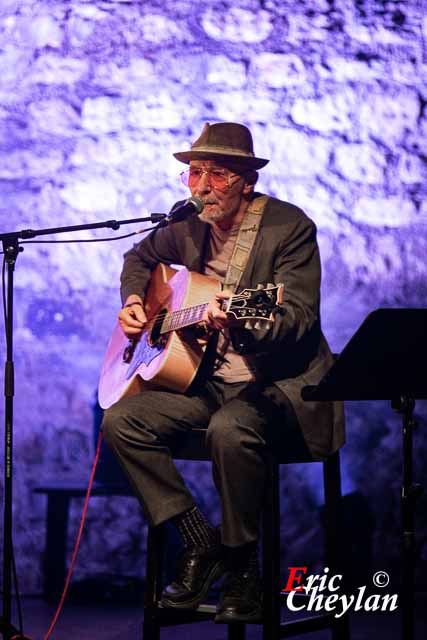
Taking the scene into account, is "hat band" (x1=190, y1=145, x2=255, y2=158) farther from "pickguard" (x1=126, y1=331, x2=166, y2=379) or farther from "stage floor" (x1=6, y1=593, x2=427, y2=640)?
"stage floor" (x1=6, y1=593, x2=427, y2=640)

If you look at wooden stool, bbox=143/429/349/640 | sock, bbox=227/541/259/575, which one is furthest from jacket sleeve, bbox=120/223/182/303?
sock, bbox=227/541/259/575

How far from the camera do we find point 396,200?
204 inches

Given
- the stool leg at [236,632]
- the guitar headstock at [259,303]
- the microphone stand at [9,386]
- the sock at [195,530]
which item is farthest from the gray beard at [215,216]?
the stool leg at [236,632]

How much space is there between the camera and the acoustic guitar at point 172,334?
3.04 metres

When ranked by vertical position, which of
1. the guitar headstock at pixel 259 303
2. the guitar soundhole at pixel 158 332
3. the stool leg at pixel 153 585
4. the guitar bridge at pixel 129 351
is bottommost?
the stool leg at pixel 153 585

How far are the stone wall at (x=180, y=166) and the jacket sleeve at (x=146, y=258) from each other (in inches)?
45.1

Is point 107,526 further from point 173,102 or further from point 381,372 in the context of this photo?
point 381,372

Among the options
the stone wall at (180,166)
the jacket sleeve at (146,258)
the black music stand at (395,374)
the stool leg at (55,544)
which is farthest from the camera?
the stone wall at (180,166)

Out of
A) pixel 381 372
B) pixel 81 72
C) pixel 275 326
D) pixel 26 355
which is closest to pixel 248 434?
pixel 275 326

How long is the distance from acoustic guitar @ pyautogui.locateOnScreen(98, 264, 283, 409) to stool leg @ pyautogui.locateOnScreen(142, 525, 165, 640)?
1.79 ft

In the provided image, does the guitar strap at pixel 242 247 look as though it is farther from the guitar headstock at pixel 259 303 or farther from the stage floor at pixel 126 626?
the stage floor at pixel 126 626

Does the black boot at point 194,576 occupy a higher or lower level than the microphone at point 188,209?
lower

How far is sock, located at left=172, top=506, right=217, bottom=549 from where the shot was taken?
10.8 feet

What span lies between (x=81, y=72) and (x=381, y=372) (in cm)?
332
